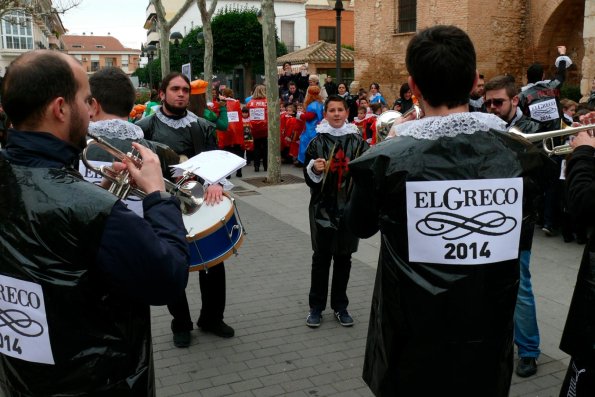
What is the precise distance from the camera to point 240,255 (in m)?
7.16

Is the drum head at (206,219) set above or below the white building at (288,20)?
below

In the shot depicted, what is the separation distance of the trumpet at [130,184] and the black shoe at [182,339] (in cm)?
137

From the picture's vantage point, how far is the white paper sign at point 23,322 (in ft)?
6.25

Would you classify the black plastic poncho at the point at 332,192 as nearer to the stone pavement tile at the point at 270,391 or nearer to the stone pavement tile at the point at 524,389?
the stone pavement tile at the point at 270,391

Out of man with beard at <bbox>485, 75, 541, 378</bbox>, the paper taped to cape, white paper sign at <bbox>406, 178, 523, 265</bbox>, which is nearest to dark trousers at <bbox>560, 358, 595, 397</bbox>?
white paper sign at <bbox>406, 178, 523, 265</bbox>

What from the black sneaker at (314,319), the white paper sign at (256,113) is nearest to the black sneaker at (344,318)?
the black sneaker at (314,319)

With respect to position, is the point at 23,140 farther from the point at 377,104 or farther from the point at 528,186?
the point at 377,104

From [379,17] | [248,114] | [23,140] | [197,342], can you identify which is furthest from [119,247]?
[379,17]

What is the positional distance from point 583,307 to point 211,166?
223cm

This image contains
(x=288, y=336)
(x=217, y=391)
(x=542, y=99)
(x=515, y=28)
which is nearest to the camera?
(x=217, y=391)

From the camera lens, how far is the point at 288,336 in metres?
4.84

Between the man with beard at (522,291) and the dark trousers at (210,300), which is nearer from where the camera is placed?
the man with beard at (522,291)

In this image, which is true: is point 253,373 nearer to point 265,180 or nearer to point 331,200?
point 331,200

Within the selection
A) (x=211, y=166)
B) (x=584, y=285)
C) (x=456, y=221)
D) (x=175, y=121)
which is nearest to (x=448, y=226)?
(x=456, y=221)
